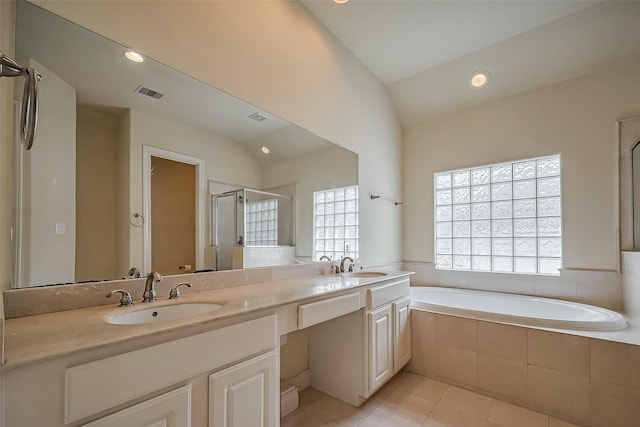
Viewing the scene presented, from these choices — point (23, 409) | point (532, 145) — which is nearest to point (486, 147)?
point (532, 145)

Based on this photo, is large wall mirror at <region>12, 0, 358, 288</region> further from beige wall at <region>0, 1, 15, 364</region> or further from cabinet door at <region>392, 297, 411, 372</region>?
cabinet door at <region>392, 297, 411, 372</region>

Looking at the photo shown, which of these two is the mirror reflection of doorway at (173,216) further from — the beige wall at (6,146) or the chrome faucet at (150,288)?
the beige wall at (6,146)

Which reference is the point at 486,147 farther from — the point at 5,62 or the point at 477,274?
the point at 5,62

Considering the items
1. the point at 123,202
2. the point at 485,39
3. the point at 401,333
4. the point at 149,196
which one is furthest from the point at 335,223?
the point at 485,39

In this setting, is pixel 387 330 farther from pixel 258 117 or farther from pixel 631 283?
pixel 631 283

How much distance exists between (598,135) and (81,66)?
376cm

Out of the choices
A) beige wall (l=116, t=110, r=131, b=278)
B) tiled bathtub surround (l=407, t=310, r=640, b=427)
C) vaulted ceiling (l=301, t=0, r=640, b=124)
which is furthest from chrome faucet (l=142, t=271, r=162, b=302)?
vaulted ceiling (l=301, t=0, r=640, b=124)

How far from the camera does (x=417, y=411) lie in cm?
192

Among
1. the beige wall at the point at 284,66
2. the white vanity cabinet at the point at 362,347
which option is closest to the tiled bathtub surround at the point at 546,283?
the beige wall at the point at 284,66

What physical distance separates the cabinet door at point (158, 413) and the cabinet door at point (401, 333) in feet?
5.43

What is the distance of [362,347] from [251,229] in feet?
3.59

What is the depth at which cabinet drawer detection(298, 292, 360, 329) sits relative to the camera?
4.69 ft

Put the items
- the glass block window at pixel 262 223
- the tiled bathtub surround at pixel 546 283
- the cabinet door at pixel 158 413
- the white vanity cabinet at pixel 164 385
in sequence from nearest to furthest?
1. the white vanity cabinet at pixel 164 385
2. the cabinet door at pixel 158 413
3. the glass block window at pixel 262 223
4. the tiled bathtub surround at pixel 546 283

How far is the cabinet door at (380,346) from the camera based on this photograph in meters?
1.95
